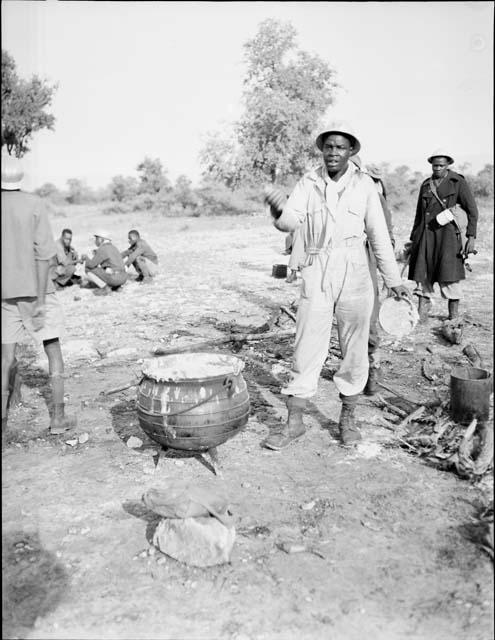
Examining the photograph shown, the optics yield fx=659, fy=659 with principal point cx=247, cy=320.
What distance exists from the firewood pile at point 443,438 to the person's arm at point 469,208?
10.4ft

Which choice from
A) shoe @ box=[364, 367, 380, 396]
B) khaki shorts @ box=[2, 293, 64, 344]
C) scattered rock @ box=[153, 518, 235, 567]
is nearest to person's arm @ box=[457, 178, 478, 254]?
shoe @ box=[364, 367, 380, 396]

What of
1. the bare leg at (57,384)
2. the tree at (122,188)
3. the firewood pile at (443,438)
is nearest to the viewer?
the firewood pile at (443,438)

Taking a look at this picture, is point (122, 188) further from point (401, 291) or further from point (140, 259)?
point (401, 291)

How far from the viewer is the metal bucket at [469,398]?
456cm

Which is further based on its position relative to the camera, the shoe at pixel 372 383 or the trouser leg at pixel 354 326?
the shoe at pixel 372 383

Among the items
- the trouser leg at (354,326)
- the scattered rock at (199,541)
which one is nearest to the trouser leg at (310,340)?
the trouser leg at (354,326)

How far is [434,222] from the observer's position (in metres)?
7.88

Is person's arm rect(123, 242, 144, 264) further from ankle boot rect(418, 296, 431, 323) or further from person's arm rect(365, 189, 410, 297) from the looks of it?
person's arm rect(365, 189, 410, 297)

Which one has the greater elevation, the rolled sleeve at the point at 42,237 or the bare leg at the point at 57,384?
the rolled sleeve at the point at 42,237

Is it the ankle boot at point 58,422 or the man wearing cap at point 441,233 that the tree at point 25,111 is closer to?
the man wearing cap at point 441,233

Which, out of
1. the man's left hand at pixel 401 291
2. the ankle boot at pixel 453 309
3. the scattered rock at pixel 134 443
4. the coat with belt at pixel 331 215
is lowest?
the scattered rock at pixel 134 443

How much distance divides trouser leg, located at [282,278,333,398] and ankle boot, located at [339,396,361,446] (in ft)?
0.95

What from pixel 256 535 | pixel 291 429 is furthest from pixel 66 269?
pixel 256 535

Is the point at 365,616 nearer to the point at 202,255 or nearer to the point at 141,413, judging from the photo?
the point at 141,413
